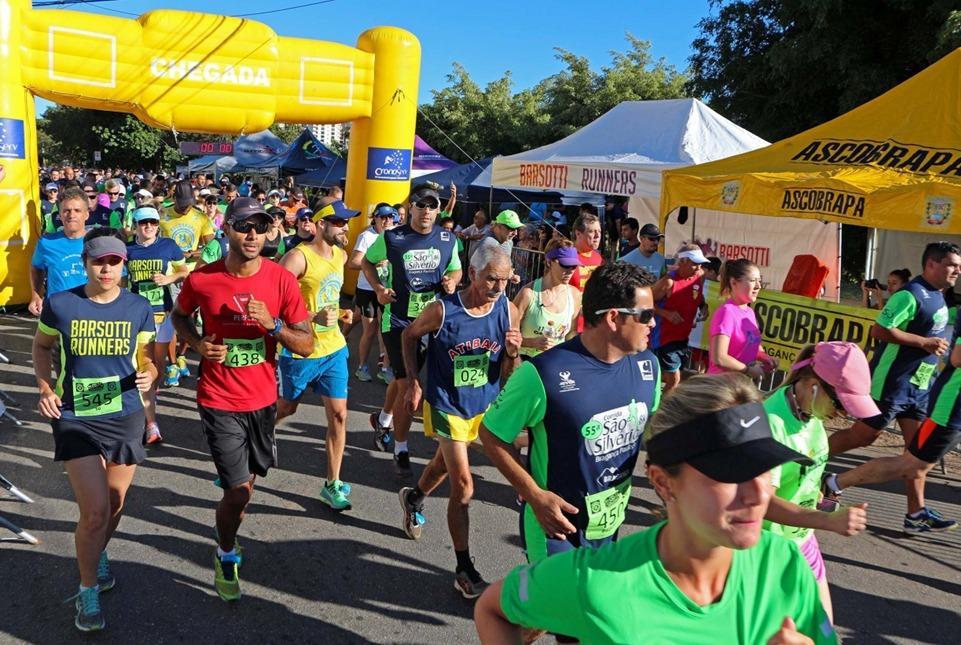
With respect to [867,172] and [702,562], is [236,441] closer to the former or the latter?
[702,562]

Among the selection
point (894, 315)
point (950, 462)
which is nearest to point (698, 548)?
point (894, 315)

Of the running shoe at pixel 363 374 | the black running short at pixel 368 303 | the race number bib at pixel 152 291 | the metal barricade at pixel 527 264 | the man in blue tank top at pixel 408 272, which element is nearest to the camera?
the man in blue tank top at pixel 408 272

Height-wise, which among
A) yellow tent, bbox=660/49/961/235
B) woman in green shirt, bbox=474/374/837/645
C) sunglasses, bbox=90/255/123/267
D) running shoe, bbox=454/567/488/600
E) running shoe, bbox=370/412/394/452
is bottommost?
running shoe, bbox=454/567/488/600

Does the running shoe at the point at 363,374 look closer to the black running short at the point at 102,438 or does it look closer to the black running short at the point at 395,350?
the black running short at the point at 395,350

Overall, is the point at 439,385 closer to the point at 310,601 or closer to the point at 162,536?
the point at 310,601

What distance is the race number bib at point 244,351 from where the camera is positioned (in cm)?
382

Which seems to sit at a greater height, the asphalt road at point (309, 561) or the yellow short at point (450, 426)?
the yellow short at point (450, 426)

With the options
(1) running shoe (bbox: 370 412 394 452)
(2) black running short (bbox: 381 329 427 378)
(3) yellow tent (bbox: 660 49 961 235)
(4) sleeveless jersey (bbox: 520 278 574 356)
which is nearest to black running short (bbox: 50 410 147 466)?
(4) sleeveless jersey (bbox: 520 278 574 356)

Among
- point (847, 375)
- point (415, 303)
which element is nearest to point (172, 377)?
point (415, 303)

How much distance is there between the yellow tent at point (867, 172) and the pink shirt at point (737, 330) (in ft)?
9.99

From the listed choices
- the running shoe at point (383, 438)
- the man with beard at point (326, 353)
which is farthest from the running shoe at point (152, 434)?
the running shoe at point (383, 438)

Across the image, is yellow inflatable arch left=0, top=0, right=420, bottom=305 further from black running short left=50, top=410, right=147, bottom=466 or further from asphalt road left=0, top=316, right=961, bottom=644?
black running short left=50, top=410, right=147, bottom=466

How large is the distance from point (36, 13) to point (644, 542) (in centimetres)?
1171

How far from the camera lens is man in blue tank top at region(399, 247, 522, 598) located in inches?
158
